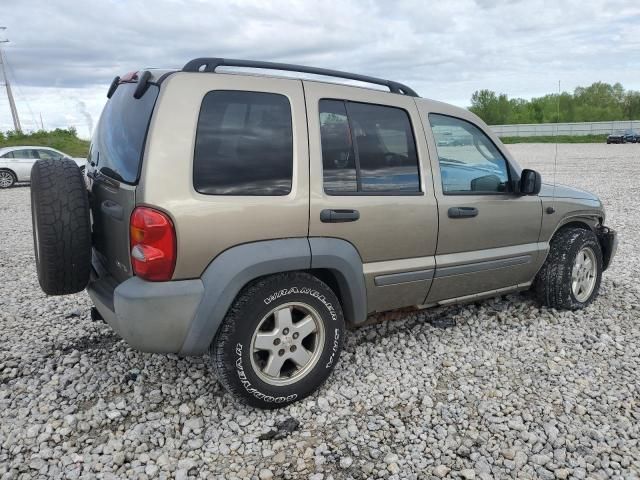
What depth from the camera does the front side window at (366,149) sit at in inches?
125

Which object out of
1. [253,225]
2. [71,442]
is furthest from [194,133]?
[71,442]

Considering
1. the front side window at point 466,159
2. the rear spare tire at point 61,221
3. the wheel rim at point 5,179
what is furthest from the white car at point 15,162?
the front side window at point 466,159

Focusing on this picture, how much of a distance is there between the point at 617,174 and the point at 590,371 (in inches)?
649

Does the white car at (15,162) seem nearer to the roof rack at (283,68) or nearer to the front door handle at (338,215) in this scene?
the roof rack at (283,68)

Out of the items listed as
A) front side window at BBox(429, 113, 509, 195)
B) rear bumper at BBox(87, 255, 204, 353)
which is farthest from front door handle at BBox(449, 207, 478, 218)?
rear bumper at BBox(87, 255, 204, 353)

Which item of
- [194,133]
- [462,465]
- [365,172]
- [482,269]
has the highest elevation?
[194,133]

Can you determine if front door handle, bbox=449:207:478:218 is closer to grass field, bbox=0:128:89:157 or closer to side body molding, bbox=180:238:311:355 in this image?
side body molding, bbox=180:238:311:355

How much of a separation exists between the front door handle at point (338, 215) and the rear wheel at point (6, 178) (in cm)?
1677

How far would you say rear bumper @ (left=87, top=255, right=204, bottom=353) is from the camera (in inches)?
105

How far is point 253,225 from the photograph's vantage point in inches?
112

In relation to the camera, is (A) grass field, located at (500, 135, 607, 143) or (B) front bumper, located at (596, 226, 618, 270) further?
(A) grass field, located at (500, 135, 607, 143)

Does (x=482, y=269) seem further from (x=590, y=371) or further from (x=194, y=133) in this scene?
(x=194, y=133)

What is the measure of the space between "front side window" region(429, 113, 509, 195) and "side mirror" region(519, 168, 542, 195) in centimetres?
13

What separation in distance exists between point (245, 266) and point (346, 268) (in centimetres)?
68
